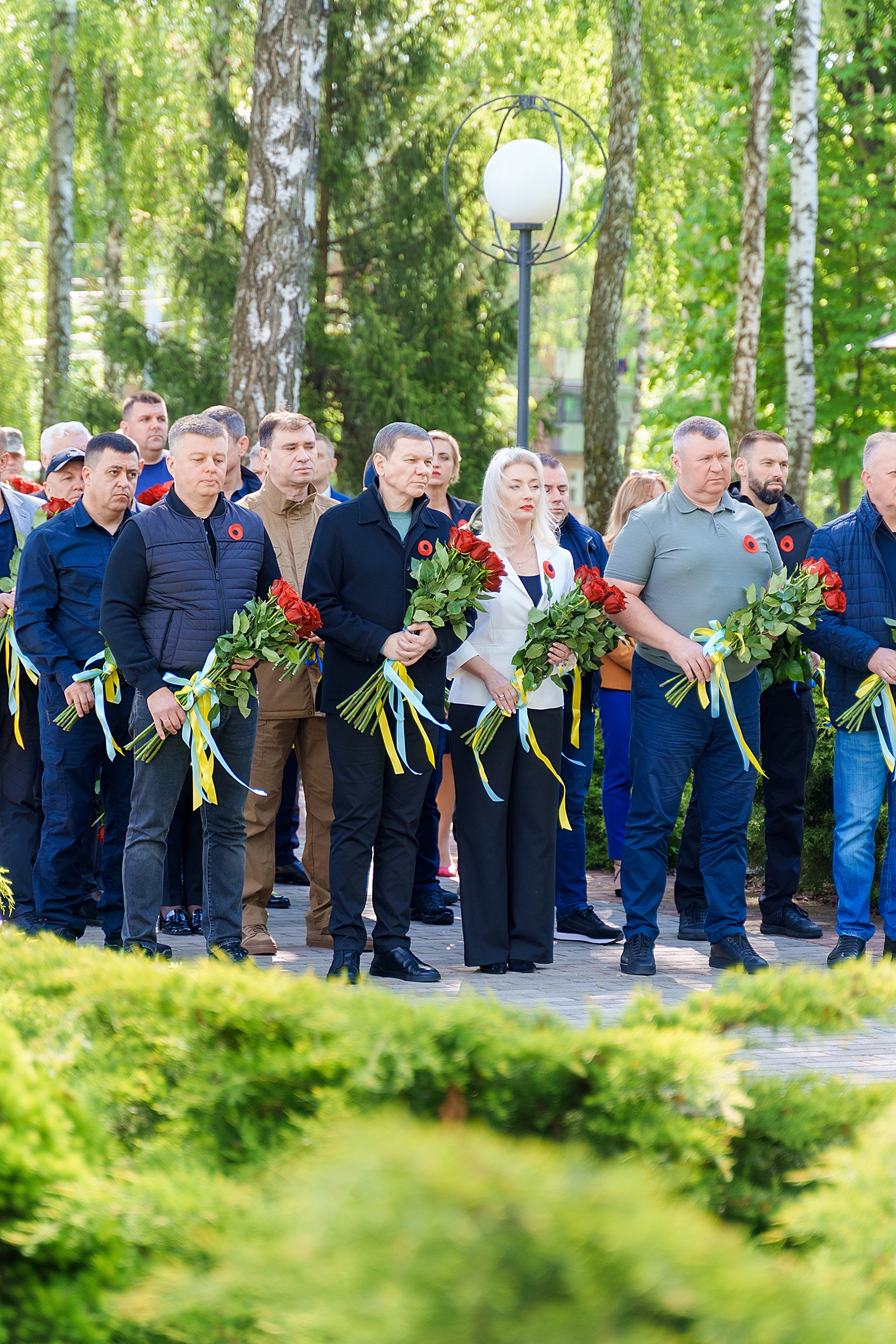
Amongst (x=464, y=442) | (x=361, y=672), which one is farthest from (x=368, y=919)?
(x=464, y=442)

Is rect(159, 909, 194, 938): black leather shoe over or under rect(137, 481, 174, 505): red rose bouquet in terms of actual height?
under

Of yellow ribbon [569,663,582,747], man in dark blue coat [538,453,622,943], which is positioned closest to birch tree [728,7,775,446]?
man in dark blue coat [538,453,622,943]

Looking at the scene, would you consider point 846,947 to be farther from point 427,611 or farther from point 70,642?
point 70,642

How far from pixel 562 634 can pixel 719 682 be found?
729 mm

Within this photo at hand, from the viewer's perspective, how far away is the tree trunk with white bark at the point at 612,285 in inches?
658

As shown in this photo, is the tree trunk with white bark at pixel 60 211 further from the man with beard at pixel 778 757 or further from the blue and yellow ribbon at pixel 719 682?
the blue and yellow ribbon at pixel 719 682

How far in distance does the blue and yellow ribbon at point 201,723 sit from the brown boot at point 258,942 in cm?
101

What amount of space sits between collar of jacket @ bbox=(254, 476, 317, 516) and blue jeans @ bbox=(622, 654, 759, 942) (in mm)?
1800

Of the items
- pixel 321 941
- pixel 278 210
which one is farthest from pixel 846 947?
pixel 278 210

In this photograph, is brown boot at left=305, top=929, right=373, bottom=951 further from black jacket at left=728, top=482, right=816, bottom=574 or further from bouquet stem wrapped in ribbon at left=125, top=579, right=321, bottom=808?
black jacket at left=728, top=482, right=816, bottom=574

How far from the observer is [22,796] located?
24.4 feet

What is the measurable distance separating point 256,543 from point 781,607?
90.0 inches

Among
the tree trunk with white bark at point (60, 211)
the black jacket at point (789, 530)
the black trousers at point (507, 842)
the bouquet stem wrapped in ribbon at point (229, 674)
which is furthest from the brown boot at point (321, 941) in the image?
the tree trunk with white bark at point (60, 211)

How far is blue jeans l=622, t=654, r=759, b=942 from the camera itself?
6.74 meters
